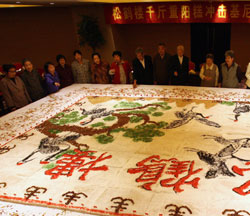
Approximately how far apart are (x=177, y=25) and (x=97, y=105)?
15.4 ft

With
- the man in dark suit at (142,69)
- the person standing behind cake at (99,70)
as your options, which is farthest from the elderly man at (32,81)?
the man in dark suit at (142,69)

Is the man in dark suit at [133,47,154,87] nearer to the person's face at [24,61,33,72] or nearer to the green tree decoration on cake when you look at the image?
the green tree decoration on cake

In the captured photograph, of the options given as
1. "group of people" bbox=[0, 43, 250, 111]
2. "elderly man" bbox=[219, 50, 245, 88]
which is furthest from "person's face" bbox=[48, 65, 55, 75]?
"elderly man" bbox=[219, 50, 245, 88]

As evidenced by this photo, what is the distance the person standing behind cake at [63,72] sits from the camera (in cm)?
471

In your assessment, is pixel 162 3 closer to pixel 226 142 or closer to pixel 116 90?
pixel 116 90

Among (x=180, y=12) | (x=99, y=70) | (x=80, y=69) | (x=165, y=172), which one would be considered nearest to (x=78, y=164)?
(x=165, y=172)

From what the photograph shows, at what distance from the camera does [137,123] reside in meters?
3.18

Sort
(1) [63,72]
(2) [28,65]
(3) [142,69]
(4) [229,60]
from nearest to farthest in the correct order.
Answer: (4) [229,60] → (2) [28,65] → (3) [142,69] → (1) [63,72]

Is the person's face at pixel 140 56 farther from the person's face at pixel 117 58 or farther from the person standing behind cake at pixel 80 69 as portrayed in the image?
the person standing behind cake at pixel 80 69

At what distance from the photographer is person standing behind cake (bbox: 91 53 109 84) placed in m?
4.54

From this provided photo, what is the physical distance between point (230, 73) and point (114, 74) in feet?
6.10

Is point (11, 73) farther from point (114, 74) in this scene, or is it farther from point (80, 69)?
point (114, 74)

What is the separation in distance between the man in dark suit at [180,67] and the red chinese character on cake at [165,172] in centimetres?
226

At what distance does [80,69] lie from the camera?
4879 millimetres
